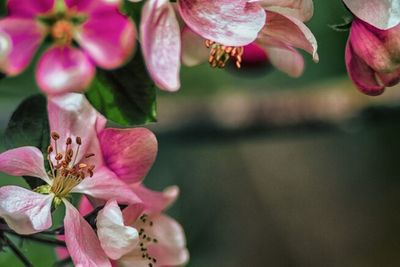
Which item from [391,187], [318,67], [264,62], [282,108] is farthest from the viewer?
[391,187]

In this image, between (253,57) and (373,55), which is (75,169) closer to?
(373,55)

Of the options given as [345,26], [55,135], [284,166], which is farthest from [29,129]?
[284,166]

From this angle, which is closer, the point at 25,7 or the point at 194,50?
the point at 25,7

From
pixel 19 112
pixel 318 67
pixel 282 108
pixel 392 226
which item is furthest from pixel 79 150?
pixel 392 226

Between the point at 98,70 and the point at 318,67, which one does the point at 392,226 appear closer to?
the point at 318,67

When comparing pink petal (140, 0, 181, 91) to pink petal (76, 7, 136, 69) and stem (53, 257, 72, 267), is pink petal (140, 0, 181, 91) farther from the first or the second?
stem (53, 257, 72, 267)

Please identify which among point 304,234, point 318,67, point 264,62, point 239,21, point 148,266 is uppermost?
point 239,21

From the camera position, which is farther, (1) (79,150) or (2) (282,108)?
(2) (282,108)
